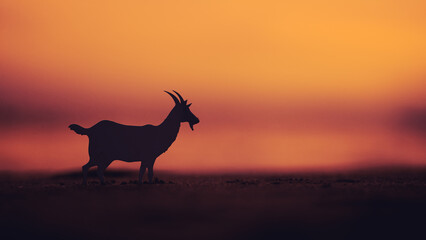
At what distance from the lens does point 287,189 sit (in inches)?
742

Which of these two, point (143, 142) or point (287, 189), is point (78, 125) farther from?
point (287, 189)

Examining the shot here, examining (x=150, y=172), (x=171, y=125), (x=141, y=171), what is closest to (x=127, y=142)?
(x=141, y=171)

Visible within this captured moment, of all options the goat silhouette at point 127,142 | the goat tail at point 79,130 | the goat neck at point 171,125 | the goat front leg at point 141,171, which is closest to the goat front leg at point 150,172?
the goat silhouette at point 127,142

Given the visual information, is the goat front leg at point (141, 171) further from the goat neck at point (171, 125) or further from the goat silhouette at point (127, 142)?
the goat neck at point (171, 125)

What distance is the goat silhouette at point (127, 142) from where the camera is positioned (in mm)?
20922

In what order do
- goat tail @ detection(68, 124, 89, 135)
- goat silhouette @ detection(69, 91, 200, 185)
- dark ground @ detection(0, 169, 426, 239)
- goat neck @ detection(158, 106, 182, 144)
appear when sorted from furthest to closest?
goat neck @ detection(158, 106, 182, 144) → goat tail @ detection(68, 124, 89, 135) → goat silhouette @ detection(69, 91, 200, 185) → dark ground @ detection(0, 169, 426, 239)

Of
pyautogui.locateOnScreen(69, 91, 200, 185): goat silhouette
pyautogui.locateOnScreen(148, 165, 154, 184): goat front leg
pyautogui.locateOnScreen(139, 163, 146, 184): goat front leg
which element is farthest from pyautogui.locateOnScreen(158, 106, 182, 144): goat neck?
pyautogui.locateOnScreen(139, 163, 146, 184): goat front leg

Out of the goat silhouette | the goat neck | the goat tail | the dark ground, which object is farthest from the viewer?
the goat neck

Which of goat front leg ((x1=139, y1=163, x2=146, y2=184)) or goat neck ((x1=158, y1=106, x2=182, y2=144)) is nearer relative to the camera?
goat front leg ((x1=139, y1=163, x2=146, y2=184))

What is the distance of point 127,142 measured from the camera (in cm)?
2116

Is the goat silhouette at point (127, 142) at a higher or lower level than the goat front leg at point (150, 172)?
higher

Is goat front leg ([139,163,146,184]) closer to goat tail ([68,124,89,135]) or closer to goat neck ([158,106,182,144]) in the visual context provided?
goat neck ([158,106,182,144])

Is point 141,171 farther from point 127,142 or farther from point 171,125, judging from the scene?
point 171,125

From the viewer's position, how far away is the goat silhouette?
2092cm
